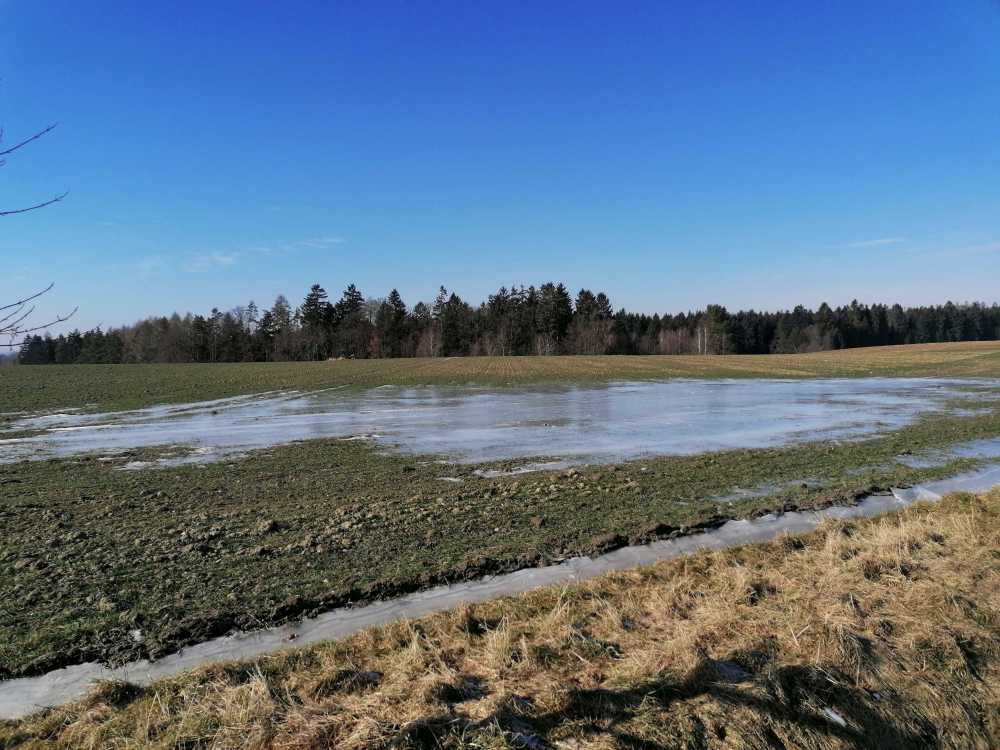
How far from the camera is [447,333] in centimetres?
11881

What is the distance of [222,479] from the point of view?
1196cm

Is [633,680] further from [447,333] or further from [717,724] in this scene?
[447,333]

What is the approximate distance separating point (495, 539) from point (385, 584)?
1.91 meters

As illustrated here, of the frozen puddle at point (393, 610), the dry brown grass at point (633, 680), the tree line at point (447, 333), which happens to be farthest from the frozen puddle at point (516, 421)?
the tree line at point (447, 333)

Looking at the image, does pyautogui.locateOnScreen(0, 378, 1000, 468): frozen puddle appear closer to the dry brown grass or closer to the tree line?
the dry brown grass

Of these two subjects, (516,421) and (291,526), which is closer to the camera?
(291,526)

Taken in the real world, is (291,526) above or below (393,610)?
above

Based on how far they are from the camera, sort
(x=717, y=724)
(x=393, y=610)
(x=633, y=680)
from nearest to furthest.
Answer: (x=717, y=724)
(x=633, y=680)
(x=393, y=610)

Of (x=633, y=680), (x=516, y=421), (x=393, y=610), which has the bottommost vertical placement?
(x=393, y=610)

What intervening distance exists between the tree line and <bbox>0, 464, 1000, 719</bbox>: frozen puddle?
108 meters

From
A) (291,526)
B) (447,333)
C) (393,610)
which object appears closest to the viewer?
(393,610)

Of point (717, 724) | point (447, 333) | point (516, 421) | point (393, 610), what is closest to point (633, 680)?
point (717, 724)

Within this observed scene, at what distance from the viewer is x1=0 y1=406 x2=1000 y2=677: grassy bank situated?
5.83 meters

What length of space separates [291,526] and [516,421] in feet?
43.0
